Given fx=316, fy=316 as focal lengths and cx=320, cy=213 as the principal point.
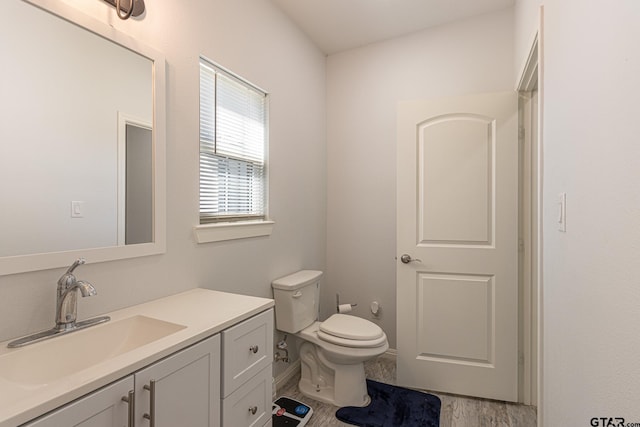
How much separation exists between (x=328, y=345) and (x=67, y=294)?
1429 mm

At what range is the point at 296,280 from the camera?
215cm

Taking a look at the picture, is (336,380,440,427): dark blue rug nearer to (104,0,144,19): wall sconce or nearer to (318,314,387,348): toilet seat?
(318,314,387,348): toilet seat

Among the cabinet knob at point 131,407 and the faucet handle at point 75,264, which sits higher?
the faucet handle at point 75,264

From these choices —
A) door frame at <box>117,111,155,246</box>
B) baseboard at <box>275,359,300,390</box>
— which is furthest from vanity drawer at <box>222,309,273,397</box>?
baseboard at <box>275,359,300,390</box>

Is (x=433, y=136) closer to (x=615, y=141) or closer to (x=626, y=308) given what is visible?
(x=615, y=141)

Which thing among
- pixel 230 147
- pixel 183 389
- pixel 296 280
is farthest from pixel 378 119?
pixel 183 389

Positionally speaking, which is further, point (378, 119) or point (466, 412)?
point (378, 119)

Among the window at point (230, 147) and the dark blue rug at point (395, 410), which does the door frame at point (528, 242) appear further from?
the window at point (230, 147)

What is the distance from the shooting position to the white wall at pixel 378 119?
2.36 meters

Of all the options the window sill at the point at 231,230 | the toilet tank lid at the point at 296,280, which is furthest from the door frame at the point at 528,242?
the window sill at the point at 231,230

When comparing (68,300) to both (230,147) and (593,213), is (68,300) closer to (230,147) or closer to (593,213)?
(230,147)

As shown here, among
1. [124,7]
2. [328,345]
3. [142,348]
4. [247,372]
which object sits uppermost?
[124,7]

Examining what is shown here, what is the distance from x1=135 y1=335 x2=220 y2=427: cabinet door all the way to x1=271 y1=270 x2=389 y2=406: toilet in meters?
0.97

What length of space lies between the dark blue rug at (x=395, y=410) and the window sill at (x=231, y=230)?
1.23 metres
